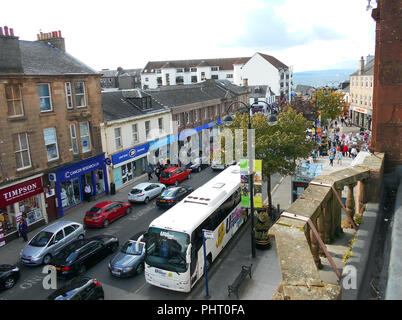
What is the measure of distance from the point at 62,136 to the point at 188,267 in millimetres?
16051

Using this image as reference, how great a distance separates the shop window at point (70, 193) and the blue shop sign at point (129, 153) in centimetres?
428

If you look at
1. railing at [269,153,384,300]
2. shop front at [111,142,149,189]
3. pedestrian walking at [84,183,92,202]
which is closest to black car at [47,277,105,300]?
railing at [269,153,384,300]

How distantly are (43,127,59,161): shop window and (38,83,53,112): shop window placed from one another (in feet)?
4.90

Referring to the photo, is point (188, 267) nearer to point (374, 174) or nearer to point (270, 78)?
point (374, 174)

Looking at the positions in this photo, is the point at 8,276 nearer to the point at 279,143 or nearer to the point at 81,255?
the point at 81,255

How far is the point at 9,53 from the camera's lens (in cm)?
2130

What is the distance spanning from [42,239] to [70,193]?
8278 millimetres

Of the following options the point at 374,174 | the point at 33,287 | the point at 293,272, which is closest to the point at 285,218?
the point at 293,272

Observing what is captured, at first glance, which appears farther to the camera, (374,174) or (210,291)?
(210,291)

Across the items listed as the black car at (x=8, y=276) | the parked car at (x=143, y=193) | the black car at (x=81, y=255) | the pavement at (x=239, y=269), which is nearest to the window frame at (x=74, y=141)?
the parked car at (x=143, y=193)

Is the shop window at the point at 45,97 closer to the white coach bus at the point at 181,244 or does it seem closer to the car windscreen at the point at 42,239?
the car windscreen at the point at 42,239

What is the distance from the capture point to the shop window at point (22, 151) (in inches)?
853

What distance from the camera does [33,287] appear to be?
15508 mm

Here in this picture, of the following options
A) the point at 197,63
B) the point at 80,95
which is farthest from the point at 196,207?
the point at 197,63
